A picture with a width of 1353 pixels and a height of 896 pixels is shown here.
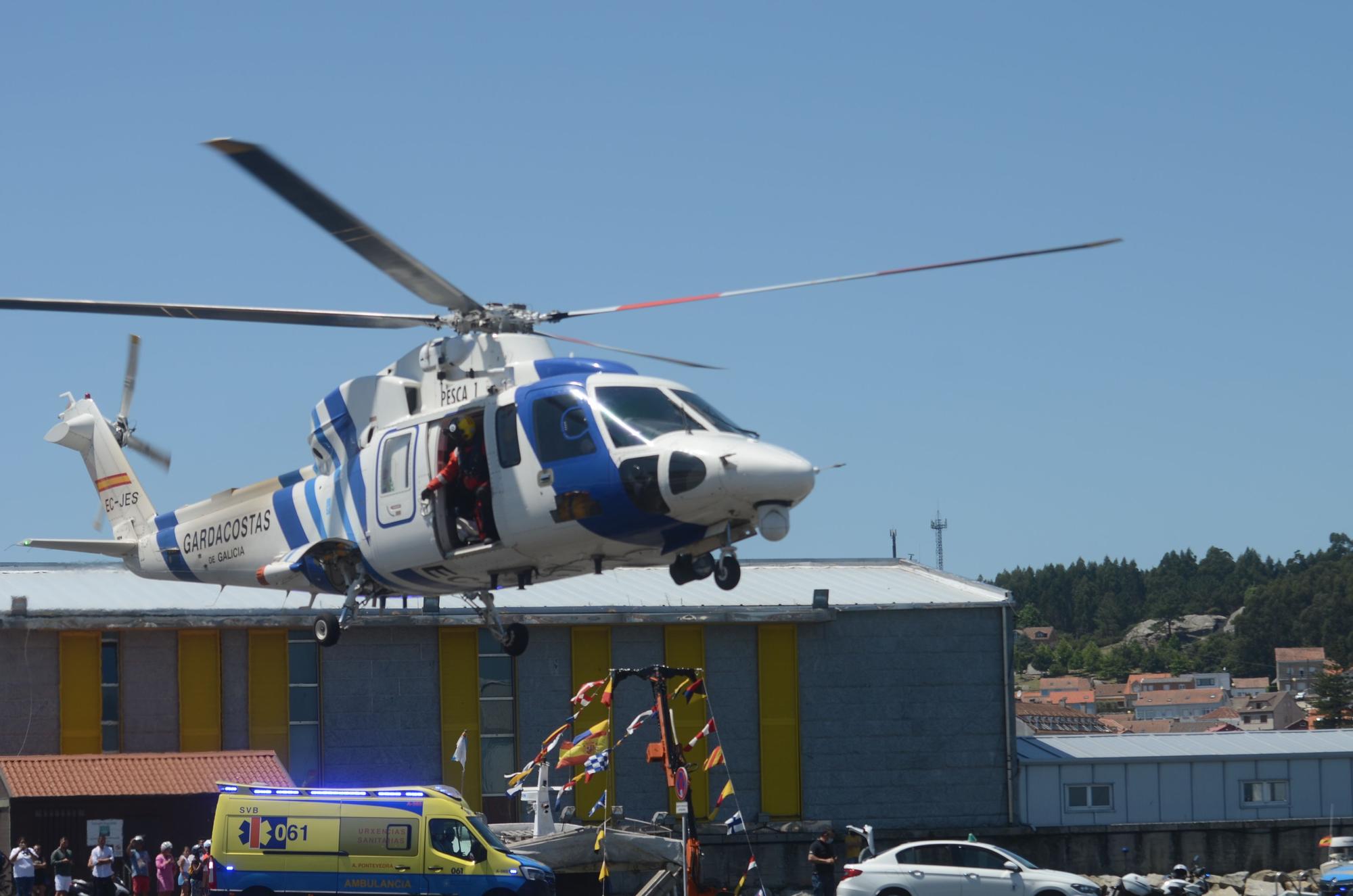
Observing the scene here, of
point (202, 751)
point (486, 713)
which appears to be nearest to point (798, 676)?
point (486, 713)

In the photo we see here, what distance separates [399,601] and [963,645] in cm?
1407

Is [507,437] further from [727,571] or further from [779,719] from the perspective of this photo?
[779,719]

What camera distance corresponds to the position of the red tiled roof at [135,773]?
36.6 meters

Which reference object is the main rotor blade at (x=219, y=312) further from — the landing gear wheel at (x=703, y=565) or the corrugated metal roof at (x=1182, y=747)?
the corrugated metal roof at (x=1182, y=747)

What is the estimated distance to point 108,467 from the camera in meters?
32.7

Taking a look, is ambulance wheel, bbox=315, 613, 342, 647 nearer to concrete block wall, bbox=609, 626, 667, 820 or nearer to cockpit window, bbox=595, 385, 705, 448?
cockpit window, bbox=595, 385, 705, 448

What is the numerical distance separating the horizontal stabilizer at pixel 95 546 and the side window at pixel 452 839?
6.98 meters

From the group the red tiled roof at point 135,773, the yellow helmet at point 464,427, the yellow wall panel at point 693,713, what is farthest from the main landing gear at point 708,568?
the yellow wall panel at point 693,713

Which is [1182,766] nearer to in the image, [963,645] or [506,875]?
[963,645]

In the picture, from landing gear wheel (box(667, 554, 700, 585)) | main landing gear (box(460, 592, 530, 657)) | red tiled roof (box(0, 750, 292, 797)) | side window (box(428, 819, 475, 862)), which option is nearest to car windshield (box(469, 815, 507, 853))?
side window (box(428, 819, 475, 862))

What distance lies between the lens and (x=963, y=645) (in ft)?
153

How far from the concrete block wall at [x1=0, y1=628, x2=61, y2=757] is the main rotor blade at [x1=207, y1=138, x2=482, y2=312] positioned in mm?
21175

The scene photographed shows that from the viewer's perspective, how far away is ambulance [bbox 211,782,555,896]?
28.4m

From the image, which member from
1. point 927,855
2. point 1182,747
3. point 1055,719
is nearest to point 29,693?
point 927,855
